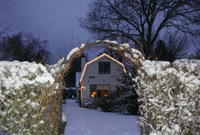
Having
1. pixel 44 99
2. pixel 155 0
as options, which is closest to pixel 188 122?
pixel 44 99

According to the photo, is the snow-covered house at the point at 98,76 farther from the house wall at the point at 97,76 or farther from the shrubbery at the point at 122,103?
the shrubbery at the point at 122,103

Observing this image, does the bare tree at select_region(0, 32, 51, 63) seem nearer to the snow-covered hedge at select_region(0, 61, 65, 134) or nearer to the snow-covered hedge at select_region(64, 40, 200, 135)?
the snow-covered hedge at select_region(0, 61, 65, 134)

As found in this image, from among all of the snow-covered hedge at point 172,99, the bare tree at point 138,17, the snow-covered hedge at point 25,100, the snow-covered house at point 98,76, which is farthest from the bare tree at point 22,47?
the snow-covered hedge at point 172,99

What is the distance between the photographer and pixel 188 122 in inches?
125

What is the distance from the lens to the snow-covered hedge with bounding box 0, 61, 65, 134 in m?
3.09

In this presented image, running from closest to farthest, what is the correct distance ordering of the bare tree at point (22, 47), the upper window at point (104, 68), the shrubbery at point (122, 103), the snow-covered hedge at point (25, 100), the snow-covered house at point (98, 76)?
1. the snow-covered hedge at point (25, 100)
2. the shrubbery at point (122, 103)
3. the snow-covered house at point (98, 76)
4. the upper window at point (104, 68)
5. the bare tree at point (22, 47)

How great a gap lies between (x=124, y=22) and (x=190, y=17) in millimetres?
5392

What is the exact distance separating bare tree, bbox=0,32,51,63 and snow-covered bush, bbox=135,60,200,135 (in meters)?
19.9

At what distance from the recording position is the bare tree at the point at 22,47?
2428 cm

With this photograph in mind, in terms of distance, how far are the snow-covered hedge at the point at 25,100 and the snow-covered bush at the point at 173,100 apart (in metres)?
1.69

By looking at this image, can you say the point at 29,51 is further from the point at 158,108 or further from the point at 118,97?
the point at 158,108

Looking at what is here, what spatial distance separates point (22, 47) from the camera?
32.5m

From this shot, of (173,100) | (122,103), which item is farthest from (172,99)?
(122,103)

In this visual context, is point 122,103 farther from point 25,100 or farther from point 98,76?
point 25,100
